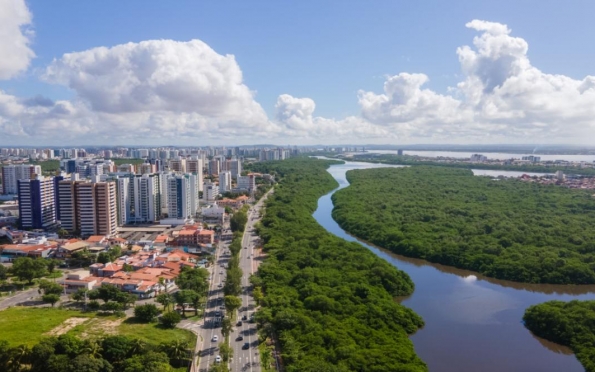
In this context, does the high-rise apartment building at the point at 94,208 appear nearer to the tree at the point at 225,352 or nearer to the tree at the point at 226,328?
the tree at the point at 226,328

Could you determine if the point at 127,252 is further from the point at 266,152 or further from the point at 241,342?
the point at 266,152

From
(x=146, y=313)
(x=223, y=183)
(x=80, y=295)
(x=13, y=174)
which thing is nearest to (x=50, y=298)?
(x=80, y=295)

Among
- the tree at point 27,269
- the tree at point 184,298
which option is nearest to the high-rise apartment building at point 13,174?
the tree at point 27,269

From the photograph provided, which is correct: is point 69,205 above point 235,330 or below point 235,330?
above

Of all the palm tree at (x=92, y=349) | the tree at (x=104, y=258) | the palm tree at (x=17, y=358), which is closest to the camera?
the palm tree at (x=17, y=358)

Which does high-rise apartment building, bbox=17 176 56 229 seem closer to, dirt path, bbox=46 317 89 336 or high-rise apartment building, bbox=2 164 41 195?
high-rise apartment building, bbox=2 164 41 195

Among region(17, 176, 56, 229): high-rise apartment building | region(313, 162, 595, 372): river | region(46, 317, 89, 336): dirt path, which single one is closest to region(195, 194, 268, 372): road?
region(46, 317, 89, 336): dirt path

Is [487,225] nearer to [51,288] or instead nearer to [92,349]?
[92,349]
